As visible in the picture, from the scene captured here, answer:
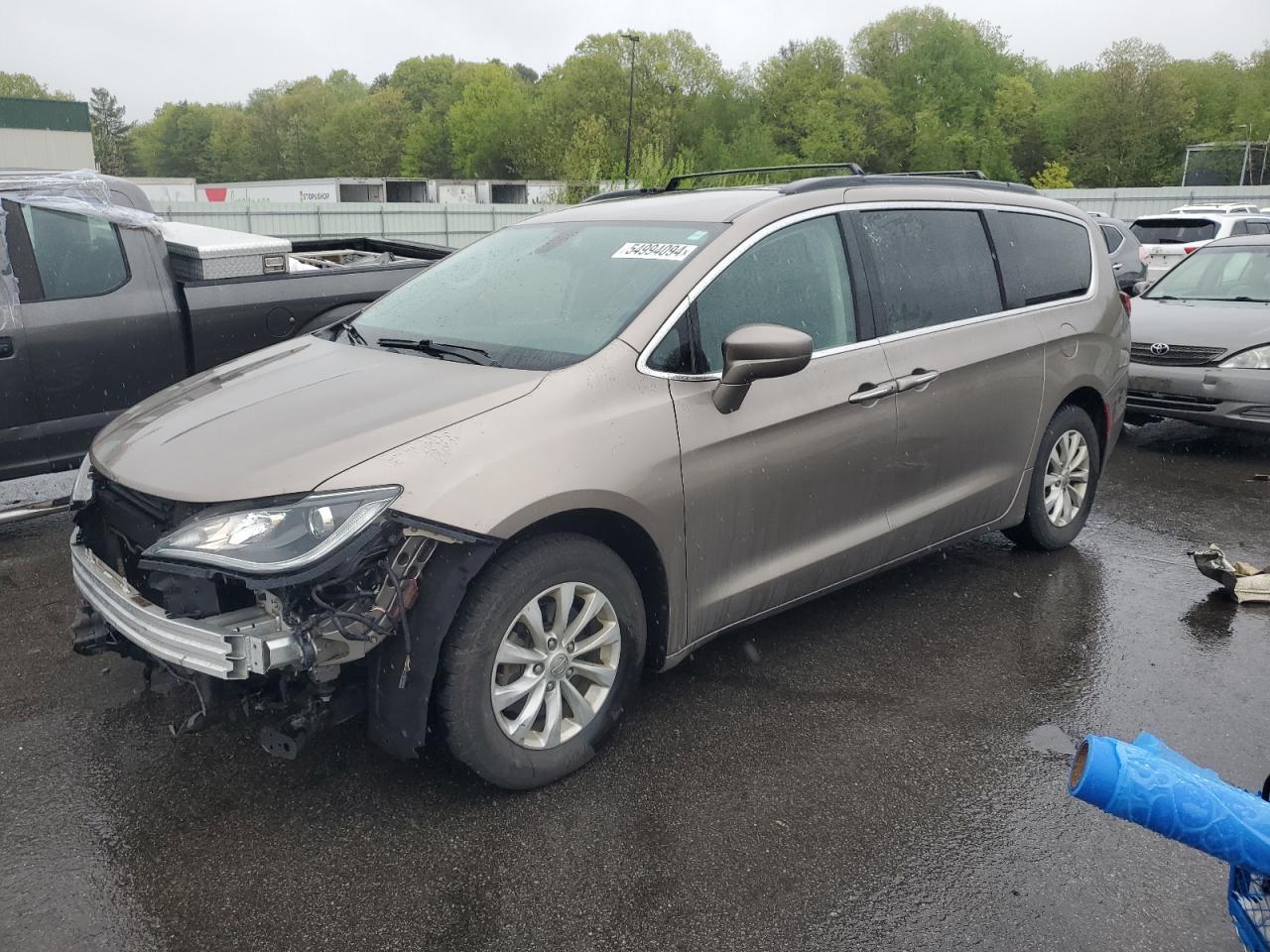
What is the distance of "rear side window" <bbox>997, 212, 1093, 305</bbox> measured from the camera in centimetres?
485

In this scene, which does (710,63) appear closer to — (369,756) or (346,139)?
(346,139)

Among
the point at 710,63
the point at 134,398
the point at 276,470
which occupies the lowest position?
the point at 134,398

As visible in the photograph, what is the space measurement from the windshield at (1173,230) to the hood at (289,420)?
54.0ft

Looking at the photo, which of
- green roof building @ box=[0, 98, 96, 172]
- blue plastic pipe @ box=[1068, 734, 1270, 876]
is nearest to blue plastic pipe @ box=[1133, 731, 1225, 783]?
blue plastic pipe @ box=[1068, 734, 1270, 876]

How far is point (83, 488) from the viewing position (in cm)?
338

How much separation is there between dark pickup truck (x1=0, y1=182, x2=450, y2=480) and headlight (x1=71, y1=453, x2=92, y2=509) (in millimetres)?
2136

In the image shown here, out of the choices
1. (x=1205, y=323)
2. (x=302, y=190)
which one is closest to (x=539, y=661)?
(x=1205, y=323)

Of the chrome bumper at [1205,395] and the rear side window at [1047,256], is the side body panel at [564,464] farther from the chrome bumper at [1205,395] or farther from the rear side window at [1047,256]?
the chrome bumper at [1205,395]

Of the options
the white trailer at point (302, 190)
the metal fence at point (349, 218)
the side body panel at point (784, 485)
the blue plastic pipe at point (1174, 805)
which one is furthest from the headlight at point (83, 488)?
the white trailer at point (302, 190)

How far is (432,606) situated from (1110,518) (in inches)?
188

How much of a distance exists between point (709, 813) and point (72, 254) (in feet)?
14.8

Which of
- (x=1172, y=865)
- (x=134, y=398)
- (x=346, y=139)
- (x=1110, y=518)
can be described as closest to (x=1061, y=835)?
(x=1172, y=865)

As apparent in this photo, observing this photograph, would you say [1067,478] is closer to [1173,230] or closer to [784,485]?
[784,485]

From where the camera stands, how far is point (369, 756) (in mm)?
3379
